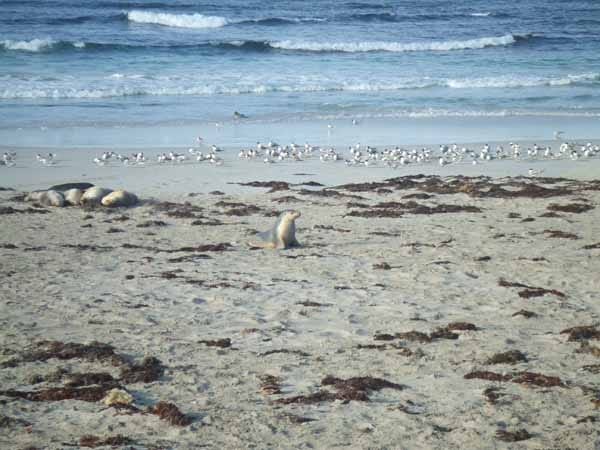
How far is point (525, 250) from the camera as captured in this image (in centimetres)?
1099

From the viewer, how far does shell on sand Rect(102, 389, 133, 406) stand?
20.3 feet

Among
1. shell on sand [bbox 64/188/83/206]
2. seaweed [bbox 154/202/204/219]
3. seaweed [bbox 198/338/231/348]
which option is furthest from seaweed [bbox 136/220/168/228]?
seaweed [bbox 198/338/231/348]

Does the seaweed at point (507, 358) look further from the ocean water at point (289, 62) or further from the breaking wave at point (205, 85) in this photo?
the breaking wave at point (205, 85)

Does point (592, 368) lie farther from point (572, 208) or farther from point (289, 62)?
point (289, 62)

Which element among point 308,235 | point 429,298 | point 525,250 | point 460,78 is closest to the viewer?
point 429,298

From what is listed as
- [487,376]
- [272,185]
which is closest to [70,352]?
[487,376]

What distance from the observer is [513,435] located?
18.9 ft

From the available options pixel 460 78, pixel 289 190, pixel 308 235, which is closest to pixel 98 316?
pixel 308 235

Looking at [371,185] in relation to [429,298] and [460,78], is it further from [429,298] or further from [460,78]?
[460,78]

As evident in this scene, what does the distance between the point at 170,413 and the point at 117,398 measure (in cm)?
43

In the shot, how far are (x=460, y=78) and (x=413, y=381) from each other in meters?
24.9

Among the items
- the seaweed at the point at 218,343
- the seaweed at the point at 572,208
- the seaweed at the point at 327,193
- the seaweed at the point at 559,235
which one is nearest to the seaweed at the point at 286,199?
the seaweed at the point at 327,193

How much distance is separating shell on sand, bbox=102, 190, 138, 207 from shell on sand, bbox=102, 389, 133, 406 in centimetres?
729

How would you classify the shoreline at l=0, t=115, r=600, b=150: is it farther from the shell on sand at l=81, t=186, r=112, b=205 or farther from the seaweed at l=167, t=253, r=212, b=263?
the seaweed at l=167, t=253, r=212, b=263
